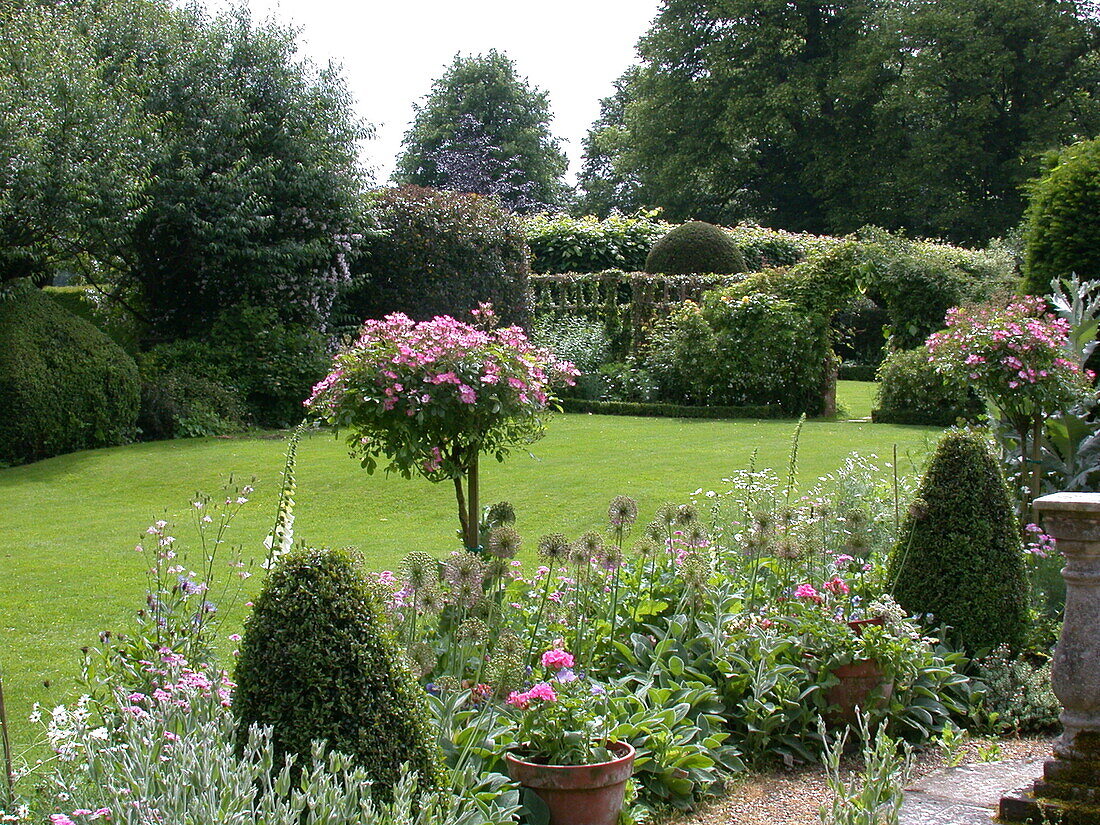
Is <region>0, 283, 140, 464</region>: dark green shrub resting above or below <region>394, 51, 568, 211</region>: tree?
below

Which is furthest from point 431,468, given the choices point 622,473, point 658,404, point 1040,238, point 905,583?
point 658,404

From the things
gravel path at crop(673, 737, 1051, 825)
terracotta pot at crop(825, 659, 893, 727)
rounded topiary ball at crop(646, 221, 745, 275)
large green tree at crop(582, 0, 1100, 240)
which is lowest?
gravel path at crop(673, 737, 1051, 825)

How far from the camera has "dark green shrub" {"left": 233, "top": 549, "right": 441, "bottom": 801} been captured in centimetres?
245

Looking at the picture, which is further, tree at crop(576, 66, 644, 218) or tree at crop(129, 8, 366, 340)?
tree at crop(576, 66, 644, 218)

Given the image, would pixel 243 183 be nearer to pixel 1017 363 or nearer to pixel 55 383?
pixel 55 383

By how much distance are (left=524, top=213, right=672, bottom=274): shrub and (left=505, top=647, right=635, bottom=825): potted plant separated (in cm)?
1755

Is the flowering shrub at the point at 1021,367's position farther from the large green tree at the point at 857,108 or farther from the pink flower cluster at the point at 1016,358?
the large green tree at the point at 857,108

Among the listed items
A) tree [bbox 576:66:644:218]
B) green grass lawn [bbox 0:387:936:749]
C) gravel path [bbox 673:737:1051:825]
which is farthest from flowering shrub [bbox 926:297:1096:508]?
tree [bbox 576:66:644:218]

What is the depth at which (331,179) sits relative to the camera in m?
14.2

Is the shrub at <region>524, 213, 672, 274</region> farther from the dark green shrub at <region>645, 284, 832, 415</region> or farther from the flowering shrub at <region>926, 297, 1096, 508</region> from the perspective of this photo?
the flowering shrub at <region>926, 297, 1096, 508</region>

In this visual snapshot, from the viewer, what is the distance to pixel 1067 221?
332 inches

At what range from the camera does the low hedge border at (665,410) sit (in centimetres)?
1400


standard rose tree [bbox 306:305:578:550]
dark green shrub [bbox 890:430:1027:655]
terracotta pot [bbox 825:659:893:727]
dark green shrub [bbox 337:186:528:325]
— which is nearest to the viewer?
terracotta pot [bbox 825:659:893:727]

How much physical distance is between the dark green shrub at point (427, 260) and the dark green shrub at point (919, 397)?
5.79 metres
